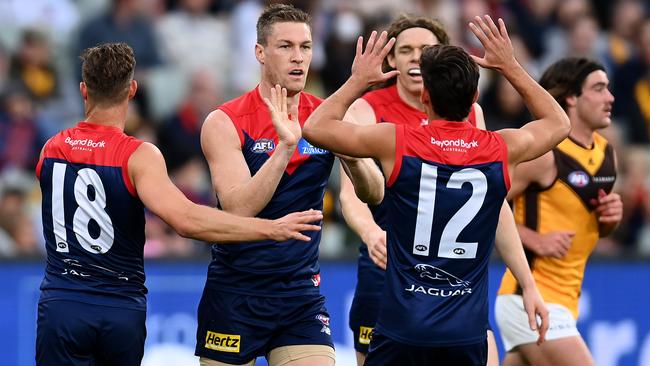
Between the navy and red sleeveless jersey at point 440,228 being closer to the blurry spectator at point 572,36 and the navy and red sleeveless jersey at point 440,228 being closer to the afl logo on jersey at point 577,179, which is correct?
the afl logo on jersey at point 577,179

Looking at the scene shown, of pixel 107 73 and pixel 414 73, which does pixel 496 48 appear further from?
pixel 107 73

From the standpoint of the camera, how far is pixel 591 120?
28.7 feet

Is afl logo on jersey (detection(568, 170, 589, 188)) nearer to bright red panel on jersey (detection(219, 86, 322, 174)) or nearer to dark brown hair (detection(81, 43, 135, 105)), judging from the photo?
bright red panel on jersey (detection(219, 86, 322, 174))

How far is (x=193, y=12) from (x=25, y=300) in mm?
4873

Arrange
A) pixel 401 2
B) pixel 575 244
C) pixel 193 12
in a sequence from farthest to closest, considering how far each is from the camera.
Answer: pixel 401 2 → pixel 193 12 → pixel 575 244

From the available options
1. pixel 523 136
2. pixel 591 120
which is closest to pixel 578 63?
pixel 591 120

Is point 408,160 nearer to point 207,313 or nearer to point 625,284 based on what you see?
point 207,313

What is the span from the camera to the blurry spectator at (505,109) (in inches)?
567

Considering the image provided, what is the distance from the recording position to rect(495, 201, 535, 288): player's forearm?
Result: 7.66 metres

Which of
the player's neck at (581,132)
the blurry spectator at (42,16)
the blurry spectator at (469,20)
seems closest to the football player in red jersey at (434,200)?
the player's neck at (581,132)

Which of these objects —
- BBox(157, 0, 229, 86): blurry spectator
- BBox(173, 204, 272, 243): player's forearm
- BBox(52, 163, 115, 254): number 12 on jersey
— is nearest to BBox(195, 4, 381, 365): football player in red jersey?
BBox(173, 204, 272, 243): player's forearm

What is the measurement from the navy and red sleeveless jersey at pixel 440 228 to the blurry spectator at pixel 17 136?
765 cm

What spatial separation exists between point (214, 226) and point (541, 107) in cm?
198

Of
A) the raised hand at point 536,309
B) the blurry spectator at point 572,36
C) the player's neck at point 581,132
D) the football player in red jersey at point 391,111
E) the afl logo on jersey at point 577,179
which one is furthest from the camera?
the blurry spectator at point 572,36
